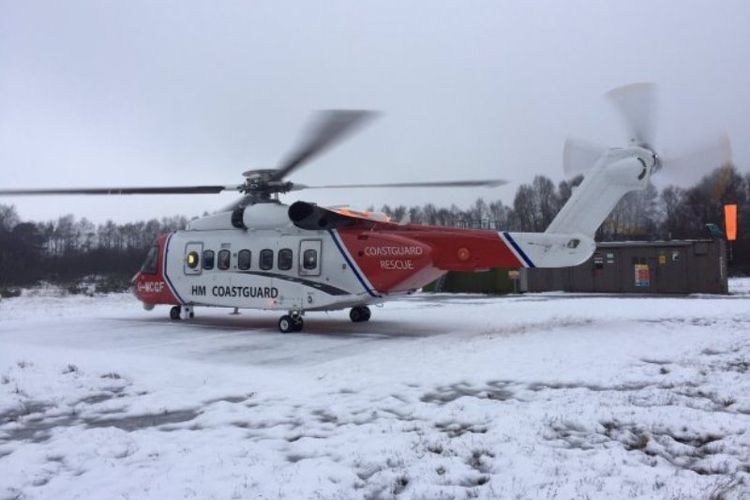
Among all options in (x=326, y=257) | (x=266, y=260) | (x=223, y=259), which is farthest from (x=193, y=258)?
(x=326, y=257)

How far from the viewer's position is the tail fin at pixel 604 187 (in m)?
12.2

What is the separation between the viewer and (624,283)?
2744cm

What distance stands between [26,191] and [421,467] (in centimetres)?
1088

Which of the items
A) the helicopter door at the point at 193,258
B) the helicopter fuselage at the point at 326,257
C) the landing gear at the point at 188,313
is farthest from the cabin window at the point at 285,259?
the landing gear at the point at 188,313

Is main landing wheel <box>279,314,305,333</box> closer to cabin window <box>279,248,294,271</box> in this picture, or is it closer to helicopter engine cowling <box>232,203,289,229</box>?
cabin window <box>279,248,294,271</box>

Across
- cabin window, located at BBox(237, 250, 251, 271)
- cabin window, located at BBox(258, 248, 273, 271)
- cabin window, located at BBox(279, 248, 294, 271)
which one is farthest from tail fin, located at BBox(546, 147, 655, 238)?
cabin window, located at BBox(237, 250, 251, 271)

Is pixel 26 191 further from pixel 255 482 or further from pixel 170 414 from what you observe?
pixel 255 482

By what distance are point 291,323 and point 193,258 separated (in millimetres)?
3787

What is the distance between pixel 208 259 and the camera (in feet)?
50.4

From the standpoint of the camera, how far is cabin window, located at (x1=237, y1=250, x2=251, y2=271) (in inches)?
579

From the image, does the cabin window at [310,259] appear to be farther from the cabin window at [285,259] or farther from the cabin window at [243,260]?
the cabin window at [243,260]

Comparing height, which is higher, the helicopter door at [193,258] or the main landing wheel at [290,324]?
the helicopter door at [193,258]

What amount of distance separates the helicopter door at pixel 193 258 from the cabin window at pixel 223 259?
2.17 feet

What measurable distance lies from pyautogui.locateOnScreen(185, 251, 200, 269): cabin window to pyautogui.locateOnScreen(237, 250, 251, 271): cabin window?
1.43 metres
